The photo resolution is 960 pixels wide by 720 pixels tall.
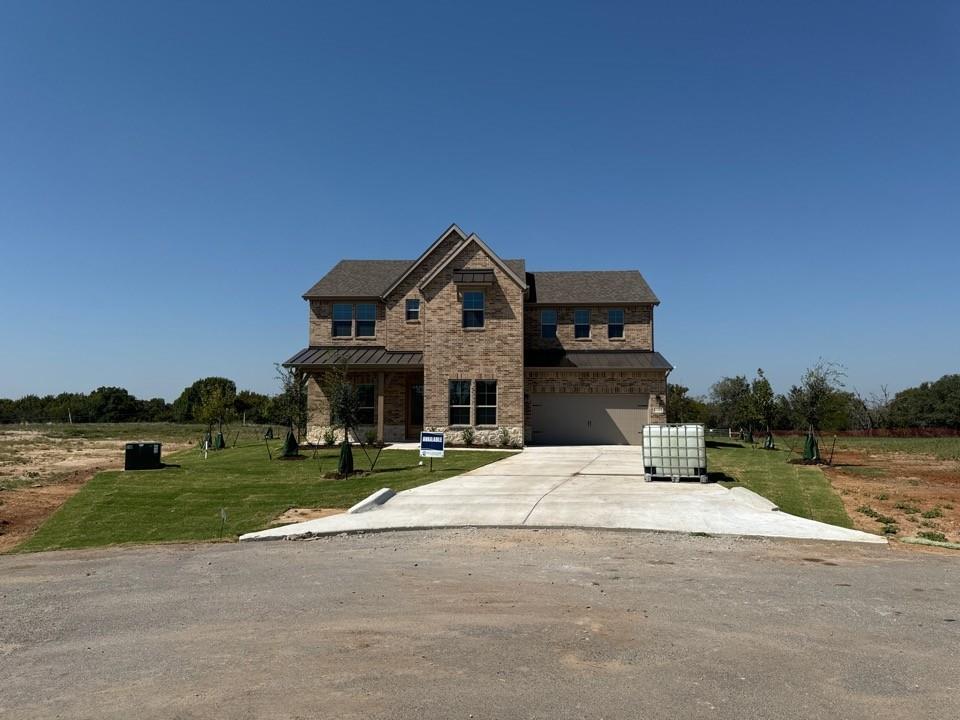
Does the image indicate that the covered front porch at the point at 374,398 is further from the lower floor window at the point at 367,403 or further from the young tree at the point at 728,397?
the young tree at the point at 728,397

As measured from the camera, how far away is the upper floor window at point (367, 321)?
113ft

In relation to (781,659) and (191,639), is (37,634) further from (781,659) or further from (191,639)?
(781,659)

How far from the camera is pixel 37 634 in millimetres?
7219

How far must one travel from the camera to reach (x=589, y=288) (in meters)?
35.2

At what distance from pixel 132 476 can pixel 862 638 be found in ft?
73.2

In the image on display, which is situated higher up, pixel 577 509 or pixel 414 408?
pixel 414 408

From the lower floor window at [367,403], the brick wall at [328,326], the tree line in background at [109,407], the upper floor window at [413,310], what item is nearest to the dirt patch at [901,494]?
the upper floor window at [413,310]

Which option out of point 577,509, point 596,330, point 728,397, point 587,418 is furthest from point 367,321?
point 728,397

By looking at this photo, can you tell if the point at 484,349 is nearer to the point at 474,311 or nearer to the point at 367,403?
the point at 474,311

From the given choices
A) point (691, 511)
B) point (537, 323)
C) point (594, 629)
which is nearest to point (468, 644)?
point (594, 629)

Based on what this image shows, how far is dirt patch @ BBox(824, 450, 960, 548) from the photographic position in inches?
508

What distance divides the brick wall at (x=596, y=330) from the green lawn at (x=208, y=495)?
939 centimetres

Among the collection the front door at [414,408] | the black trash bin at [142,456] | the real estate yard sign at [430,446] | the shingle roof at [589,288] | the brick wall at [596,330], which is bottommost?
the black trash bin at [142,456]

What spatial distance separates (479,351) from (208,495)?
1464cm
